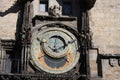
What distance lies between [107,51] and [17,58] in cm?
315

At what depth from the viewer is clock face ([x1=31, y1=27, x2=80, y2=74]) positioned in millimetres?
11570

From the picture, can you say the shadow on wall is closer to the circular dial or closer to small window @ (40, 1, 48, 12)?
small window @ (40, 1, 48, 12)

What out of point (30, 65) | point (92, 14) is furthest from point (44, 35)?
point (92, 14)

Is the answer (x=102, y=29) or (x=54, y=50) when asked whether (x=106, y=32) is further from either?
(x=54, y=50)

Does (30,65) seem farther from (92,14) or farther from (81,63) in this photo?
(92,14)

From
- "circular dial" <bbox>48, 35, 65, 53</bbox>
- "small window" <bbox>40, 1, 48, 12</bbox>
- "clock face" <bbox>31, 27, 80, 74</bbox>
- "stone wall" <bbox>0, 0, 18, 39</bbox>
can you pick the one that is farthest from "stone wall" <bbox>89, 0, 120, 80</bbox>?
"stone wall" <bbox>0, 0, 18, 39</bbox>

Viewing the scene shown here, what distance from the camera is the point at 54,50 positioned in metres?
11.8

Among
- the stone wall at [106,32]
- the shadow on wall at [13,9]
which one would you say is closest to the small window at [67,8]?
the stone wall at [106,32]

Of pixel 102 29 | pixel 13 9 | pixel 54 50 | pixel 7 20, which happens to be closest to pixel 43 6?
pixel 13 9

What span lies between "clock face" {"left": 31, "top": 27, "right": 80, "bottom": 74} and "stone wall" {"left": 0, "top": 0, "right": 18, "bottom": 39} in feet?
2.81

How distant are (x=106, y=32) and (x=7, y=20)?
3571 mm

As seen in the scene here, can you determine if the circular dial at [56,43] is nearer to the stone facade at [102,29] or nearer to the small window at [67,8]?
the stone facade at [102,29]

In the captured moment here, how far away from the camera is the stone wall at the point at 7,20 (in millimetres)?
12102

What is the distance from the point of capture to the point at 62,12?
500 inches
